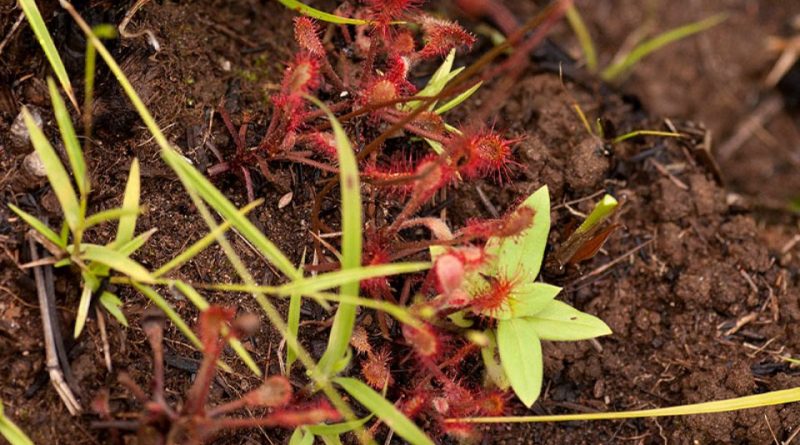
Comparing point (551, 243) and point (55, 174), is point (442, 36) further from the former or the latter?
point (55, 174)

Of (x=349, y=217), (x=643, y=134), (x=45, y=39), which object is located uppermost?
(x=45, y=39)

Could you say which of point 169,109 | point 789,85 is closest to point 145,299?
point 169,109

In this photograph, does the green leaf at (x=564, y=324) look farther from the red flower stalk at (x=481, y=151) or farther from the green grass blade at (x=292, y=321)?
the green grass blade at (x=292, y=321)

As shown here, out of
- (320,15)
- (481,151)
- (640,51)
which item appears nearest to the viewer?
(481,151)

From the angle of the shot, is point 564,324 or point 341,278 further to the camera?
point 564,324

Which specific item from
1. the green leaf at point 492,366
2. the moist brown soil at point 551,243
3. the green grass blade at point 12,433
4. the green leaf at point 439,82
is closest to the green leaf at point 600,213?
the moist brown soil at point 551,243

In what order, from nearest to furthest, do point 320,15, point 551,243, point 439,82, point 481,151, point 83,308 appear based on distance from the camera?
point 83,308 < point 481,151 < point 320,15 < point 439,82 < point 551,243

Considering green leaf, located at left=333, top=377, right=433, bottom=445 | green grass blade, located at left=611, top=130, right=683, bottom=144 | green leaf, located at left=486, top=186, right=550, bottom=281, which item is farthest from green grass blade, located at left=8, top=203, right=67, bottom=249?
green grass blade, located at left=611, top=130, right=683, bottom=144

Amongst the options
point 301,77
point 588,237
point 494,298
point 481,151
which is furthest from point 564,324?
point 301,77
